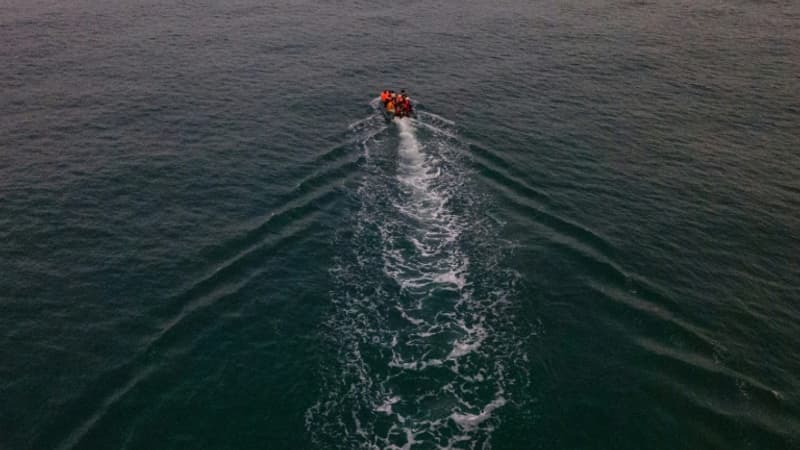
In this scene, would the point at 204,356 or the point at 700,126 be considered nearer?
the point at 204,356

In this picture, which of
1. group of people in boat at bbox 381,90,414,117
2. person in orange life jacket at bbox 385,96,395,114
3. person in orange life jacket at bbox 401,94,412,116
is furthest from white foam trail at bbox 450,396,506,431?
person in orange life jacket at bbox 385,96,395,114

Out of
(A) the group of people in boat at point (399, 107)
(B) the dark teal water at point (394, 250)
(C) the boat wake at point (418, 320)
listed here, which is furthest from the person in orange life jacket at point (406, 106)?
(C) the boat wake at point (418, 320)

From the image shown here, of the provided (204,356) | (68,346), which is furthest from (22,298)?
(204,356)

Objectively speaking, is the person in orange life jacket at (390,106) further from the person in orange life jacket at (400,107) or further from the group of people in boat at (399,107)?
the person in orange life jacket at (400,107)

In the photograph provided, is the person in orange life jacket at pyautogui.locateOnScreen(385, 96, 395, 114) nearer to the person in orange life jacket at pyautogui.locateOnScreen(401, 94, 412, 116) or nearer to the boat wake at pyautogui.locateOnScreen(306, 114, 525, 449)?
the person in orange life jacket at pyautogui.locateOnScreen(401, 94, 412, 116)

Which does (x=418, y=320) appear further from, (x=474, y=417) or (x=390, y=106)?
(x=390, y=106)

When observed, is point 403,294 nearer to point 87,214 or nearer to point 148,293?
point 148,293
